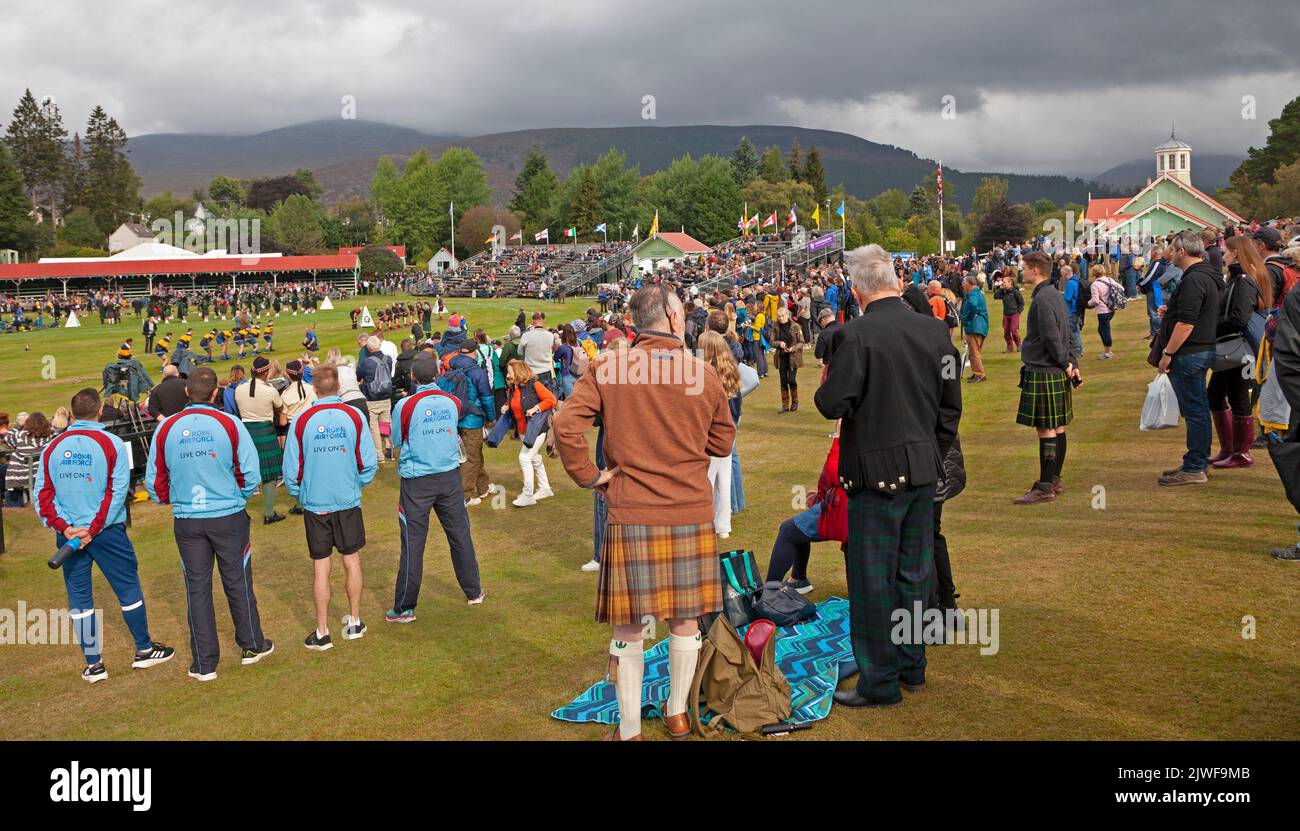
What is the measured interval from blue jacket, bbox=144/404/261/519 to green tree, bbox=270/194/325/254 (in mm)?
132212

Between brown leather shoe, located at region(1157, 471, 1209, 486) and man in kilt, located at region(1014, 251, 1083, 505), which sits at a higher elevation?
man in kilt, located at region(1014, 251, 1083, 505)

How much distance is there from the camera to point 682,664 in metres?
5.02

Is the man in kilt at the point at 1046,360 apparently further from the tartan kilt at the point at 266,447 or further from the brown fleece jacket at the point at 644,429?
the tartan kilt at the point at 266,447

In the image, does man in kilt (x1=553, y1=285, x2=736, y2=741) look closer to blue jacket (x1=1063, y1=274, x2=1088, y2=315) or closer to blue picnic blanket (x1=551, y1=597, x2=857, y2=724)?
blue picnic blanket (x1=551, y1=597, x2=857, y2=724)

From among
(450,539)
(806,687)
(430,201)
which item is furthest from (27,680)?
(430,201)

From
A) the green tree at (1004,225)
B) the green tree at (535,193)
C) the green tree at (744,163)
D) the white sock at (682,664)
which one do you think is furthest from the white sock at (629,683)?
the green tree at (744,163)

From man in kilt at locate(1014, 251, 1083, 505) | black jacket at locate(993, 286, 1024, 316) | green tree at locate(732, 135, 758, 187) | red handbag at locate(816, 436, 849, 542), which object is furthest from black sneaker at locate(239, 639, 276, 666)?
green tree at locate(732, 135, 758, 187)

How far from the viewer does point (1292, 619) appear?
5957 millimetres

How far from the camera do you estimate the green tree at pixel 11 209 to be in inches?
4136

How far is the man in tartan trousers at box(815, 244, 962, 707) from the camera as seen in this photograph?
5.14 metres

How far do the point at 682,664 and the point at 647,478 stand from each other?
103cm

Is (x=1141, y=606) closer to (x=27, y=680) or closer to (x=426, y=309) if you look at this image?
(x=27, y=680)

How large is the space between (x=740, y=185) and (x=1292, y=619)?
135 metres

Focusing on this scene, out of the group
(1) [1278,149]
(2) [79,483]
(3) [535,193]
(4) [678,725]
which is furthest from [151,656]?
(3) [535,193]
